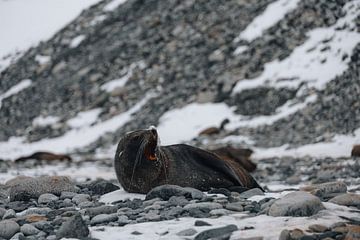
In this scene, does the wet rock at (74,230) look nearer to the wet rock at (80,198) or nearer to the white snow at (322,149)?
the wet rock at (80,198)

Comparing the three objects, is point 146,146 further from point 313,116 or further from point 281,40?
point 281,40

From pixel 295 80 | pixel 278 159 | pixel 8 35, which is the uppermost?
pixel 8 35

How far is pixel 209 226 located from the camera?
16.1 ft

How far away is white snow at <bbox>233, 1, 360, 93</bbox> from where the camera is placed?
20.0m

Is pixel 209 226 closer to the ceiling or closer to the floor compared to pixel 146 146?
closer to the floor

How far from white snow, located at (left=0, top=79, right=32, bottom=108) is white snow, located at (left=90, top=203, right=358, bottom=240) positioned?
2523 cm

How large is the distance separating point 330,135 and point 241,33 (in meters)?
9.72

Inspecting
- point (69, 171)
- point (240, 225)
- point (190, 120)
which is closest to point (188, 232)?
point (240, 225)

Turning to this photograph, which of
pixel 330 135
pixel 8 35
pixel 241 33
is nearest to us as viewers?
pixel 330 135

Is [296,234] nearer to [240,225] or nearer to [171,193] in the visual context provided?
[240,225]

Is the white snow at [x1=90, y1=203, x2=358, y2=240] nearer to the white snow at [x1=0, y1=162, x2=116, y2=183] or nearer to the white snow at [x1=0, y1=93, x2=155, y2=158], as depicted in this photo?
the white snow at [x1=0, y1=162, x2=116, y2=183]

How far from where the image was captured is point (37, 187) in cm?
735

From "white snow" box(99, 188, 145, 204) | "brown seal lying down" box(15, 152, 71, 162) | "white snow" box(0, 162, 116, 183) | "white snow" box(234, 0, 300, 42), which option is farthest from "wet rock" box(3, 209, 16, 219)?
"white snow" box(234, 0, 300, 42)

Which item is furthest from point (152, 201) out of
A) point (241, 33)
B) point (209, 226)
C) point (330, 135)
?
point (241, 33)
